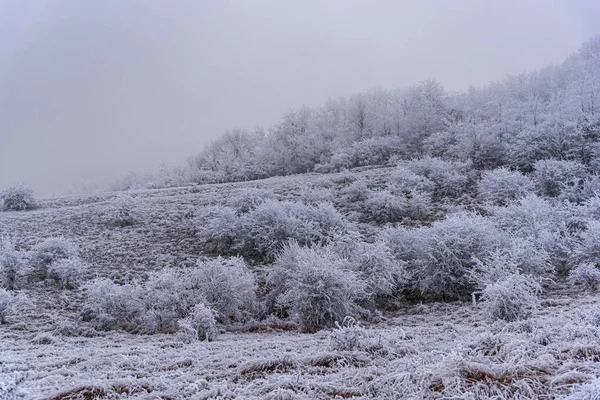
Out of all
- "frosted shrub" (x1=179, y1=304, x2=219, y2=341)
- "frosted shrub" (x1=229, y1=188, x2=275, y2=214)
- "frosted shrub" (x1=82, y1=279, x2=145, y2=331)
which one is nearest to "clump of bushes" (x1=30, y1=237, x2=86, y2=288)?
"frosted shrub" (x1=82, y1=279, x2=145, y2=331)

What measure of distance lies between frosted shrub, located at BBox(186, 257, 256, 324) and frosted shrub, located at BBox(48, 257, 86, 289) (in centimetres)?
601

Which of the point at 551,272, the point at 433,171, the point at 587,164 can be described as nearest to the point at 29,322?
the point at 551,272

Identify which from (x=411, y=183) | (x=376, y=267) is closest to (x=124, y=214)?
(x=376, y=267)

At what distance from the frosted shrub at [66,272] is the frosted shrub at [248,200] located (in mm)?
8215

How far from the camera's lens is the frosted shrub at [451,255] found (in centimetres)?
1226

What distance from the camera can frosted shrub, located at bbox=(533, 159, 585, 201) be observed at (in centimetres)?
2052

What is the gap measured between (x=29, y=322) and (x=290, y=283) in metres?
8.03

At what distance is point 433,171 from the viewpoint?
25.5 m

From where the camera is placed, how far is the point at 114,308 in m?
12.3

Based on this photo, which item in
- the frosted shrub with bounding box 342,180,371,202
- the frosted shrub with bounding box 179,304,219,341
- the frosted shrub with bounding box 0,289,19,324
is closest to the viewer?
the frosted shrub with bounding box 179,304,219,341

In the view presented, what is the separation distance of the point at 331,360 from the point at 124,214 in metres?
20.0

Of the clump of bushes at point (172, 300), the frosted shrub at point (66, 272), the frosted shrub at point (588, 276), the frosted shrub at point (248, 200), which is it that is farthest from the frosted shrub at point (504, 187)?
the frosted shrub at point (66, 272)

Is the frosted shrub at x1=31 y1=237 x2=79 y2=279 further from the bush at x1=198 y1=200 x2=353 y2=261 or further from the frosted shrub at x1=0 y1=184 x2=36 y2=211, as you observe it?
the frosted shrub at x1=0 y1=184 x2=36 y2=211

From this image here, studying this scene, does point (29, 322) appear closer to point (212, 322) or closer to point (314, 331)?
point (212, 322)
